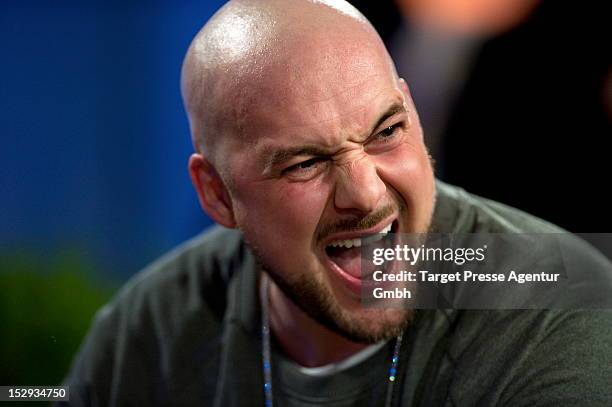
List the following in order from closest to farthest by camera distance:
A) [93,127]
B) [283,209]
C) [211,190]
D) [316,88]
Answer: [316,88], [283,209], [211,190], [93,127]

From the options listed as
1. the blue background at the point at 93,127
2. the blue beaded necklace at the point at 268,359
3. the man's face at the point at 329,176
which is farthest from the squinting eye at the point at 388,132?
the blue background at the point at 93,127

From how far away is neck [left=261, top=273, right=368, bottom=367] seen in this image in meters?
1.48

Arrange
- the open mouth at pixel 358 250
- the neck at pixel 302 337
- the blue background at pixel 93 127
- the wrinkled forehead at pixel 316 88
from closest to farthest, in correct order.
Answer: the wrinkled forehead at pixel 316 88 < the open mouth at pixel 358 250 < the neck at pixel 302 337 < the blue background at pixel 93 127

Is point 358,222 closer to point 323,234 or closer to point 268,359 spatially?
point 323,234

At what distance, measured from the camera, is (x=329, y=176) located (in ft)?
4.13

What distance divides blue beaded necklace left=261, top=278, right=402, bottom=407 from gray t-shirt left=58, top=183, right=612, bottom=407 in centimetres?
1

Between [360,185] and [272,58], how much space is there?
9.6 inches

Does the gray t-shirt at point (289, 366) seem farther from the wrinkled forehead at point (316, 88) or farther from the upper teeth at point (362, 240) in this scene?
the wrinkled forehead at point (316, 88)

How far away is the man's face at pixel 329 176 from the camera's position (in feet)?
3.96

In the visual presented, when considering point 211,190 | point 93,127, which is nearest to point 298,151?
point 211,190

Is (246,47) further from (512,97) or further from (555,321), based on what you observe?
(555,321)

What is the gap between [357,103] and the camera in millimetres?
1210

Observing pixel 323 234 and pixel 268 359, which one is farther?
pixel 268 359

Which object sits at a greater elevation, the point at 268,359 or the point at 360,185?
the point at 360,185
